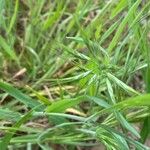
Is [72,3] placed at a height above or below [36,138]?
above

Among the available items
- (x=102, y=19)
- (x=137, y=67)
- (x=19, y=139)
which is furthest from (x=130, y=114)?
(x=102, y=19)

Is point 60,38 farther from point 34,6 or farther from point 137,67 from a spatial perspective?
point 137,67

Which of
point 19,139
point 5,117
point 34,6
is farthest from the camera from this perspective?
point 34,6

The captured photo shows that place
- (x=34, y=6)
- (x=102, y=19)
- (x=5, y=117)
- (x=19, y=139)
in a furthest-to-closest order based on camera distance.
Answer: (x=34, y=6) < (x=102, y=19) < (x=19, y=139) < (x=5, y=117)

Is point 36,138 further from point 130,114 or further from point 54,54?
point 54,54

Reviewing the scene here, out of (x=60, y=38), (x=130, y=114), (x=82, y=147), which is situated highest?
(x=60, y=38)

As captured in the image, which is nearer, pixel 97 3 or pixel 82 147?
pixel 82 147
